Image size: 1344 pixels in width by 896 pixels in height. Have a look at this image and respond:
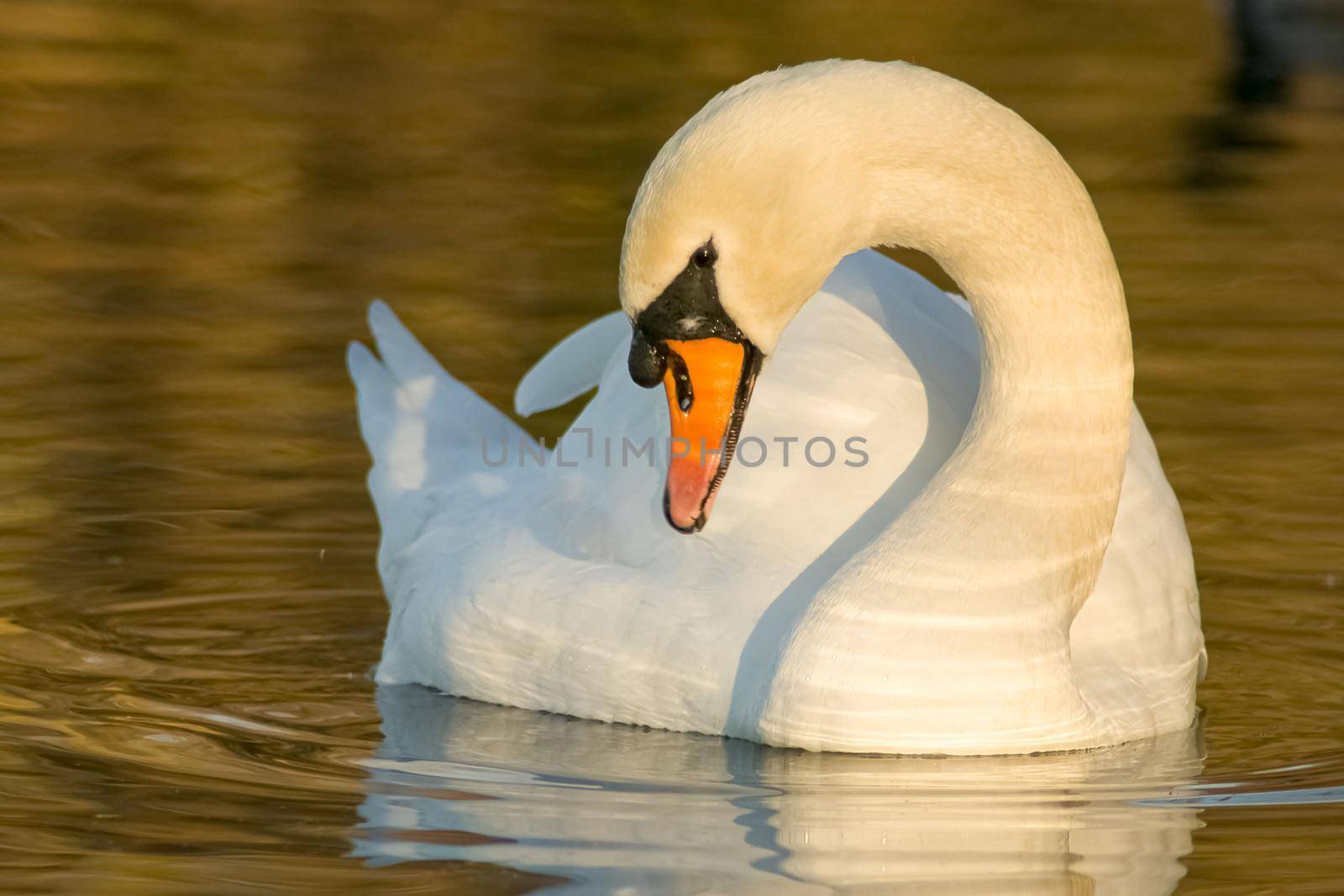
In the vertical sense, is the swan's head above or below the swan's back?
above

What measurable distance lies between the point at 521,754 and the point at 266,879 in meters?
1.18

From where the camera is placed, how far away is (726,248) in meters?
5.04

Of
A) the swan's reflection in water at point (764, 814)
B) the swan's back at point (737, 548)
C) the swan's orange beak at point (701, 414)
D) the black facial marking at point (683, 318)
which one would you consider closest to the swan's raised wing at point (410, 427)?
the swan's back at point (737, 548)

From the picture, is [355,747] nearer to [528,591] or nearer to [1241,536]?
[528,591]

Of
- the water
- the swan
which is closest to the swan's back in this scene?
the swan

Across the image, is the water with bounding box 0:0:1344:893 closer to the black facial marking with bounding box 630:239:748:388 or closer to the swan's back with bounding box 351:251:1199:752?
the swan's back with bounding box 351:251:1199:752

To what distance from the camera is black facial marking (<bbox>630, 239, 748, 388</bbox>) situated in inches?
199

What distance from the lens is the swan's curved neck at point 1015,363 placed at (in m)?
5.27

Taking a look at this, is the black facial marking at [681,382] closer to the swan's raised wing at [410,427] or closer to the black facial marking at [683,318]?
the black facial marking at [683,318]

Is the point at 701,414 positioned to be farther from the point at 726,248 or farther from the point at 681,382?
the point at 726,248

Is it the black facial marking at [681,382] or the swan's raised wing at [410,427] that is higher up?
the black facial marking at [681,382]

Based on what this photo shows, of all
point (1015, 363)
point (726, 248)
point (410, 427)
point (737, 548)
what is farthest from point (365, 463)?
point (726, 248)

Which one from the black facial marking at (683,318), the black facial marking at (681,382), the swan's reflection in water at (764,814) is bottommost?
the swan's reflection in water at (764,814)

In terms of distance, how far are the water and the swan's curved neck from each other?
43 cm
